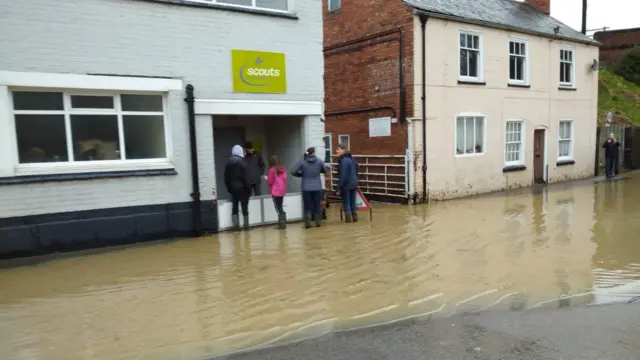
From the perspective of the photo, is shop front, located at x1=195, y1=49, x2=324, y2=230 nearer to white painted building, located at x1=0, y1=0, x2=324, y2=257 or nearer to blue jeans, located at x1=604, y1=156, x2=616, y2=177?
white painted building, located at x1=0, y1=0, x2=324, y2=257

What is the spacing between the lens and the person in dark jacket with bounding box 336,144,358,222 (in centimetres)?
1091

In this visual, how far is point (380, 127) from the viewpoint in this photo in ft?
51.1

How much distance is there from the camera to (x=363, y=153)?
53.7 feet

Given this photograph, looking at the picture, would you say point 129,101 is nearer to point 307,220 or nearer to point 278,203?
point 278,203

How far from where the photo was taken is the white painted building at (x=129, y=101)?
8000 mm

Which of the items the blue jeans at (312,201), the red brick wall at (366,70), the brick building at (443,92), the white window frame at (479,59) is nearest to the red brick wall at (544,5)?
the brick building at (443,92)

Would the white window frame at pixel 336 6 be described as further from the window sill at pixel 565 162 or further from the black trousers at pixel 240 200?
the window sill at pixel 565 162

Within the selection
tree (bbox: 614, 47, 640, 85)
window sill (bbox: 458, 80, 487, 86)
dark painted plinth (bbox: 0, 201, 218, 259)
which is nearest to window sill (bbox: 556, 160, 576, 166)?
window sill (bbox: 458, 80, 487, 86)

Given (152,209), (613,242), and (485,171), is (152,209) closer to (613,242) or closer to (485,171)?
(613,242)

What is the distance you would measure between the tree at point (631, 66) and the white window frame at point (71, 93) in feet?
111

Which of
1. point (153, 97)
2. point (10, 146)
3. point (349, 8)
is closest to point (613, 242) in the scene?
point (153, 97)

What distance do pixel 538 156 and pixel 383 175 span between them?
6.88 meters

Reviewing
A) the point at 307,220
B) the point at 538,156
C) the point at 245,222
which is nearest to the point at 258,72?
the point at 245,222

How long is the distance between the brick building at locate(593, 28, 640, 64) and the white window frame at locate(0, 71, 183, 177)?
36184 mm
